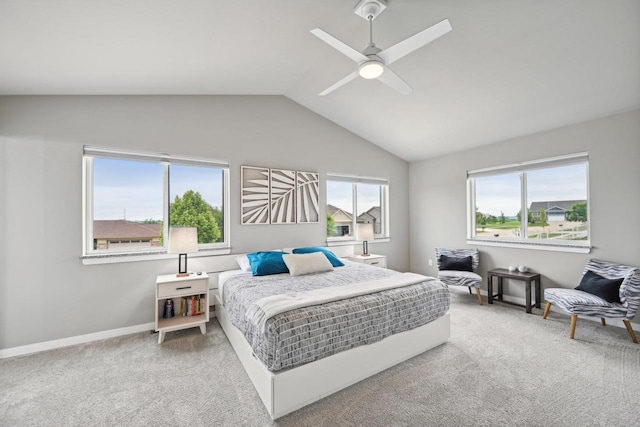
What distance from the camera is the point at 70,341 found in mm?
2855

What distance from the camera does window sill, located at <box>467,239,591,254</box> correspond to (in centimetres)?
347

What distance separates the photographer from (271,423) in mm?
1760

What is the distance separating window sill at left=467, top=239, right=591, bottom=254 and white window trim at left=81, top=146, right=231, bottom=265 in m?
4.02

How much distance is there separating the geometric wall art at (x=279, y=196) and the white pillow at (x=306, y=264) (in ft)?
2.90

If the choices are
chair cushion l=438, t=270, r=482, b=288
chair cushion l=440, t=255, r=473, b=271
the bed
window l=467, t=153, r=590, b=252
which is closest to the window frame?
chair cushion l=440, t=255, r=473, b=271

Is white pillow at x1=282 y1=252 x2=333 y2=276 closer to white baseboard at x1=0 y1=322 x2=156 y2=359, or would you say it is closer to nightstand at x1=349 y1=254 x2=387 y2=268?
nightstand at x1=349 y1=254 x2=387 y2=268

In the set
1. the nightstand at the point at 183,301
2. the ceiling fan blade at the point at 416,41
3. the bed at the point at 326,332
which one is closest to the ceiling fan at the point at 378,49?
the ceiling fan blade at the point at 416,41

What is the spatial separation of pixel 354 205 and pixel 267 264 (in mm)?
2329

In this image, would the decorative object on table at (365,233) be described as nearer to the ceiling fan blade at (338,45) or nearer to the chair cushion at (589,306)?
the chair cushion at (589,306)

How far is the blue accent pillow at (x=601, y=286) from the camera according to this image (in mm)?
2896

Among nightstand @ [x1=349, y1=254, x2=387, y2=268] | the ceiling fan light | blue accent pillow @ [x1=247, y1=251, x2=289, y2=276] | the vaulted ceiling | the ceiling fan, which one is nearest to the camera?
the ceiling fan

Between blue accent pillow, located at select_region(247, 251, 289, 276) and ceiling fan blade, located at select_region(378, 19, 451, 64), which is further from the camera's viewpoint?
blue accent pillow, located at select_region(247, 251, 289, 276)

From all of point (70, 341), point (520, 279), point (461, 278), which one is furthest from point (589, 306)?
point (70, 341)

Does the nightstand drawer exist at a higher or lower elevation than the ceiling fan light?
lower
